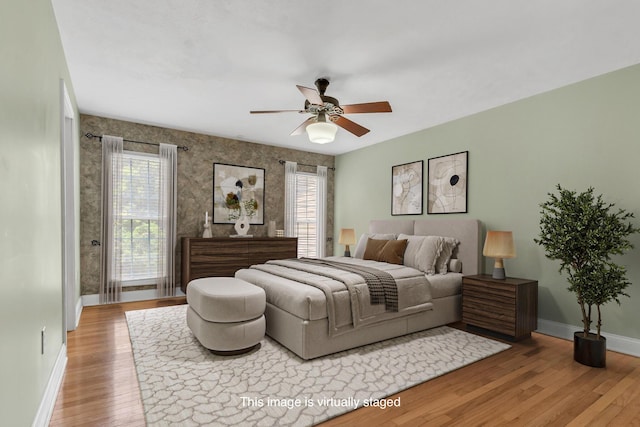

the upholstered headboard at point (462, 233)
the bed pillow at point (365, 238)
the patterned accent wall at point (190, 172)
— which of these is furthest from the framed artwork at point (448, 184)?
the patterned accent wall at point (190, 172)

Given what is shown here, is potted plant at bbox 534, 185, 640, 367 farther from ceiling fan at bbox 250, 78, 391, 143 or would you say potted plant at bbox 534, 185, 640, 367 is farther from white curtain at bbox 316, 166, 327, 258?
white curtain at bbox 316, 166, 327, 258

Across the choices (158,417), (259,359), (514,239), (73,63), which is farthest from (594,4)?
(73,63)

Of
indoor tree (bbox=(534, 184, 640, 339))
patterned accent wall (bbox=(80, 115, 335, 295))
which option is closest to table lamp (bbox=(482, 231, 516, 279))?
indoor tree (bbox=(534, 184, 640, 339))

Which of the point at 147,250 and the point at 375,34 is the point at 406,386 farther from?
the point at 147,250

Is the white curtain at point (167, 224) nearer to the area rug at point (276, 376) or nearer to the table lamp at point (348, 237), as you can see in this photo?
the area rug at point (276, 376)

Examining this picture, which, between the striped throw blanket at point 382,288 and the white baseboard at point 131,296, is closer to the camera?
the striped throw blanket at point 382,288

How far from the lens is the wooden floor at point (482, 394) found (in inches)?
80.7

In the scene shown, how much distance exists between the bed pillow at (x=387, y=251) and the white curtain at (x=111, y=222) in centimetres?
359

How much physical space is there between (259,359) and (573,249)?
2908 millimetres

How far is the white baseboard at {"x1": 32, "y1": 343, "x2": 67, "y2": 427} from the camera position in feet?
6.15

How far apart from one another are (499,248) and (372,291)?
1.54 meters

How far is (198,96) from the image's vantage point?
4.03 meters

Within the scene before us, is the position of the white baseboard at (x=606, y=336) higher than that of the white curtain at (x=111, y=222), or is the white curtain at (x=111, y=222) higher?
the white curtain at (x=111, y=222)

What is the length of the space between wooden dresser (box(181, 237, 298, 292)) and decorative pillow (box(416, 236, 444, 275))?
2491 mm
